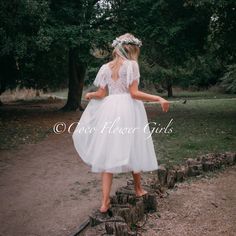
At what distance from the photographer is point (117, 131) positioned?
5121 millimetres

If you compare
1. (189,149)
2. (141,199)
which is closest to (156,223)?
(141,199)

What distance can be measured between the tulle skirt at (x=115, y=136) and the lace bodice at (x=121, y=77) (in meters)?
0.09

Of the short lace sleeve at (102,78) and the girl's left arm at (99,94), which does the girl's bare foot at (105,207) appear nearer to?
the girl's left arm at (99,94)

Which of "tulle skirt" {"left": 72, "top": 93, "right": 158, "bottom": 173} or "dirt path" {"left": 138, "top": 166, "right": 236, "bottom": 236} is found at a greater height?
"tulle skirt" {"left": 72, "top": 93, "right": 158, "bottom": 173}

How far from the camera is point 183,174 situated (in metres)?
7.15

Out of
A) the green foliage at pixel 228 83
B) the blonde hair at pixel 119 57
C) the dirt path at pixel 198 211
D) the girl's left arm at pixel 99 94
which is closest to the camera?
the dirt path at pixel 198 211

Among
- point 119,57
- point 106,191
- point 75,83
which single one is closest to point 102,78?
point 119,57

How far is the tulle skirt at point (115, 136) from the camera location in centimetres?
513

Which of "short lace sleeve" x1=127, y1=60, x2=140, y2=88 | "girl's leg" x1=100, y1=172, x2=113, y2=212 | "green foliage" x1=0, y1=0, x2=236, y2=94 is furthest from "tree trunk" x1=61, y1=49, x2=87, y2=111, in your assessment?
"girl's leg" x1=100, y1=172, x2=113, y2=212

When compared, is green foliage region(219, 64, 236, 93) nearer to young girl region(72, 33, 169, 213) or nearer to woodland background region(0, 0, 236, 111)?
woodland background region(0, 0, 236, 111)

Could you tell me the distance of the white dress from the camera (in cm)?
514
